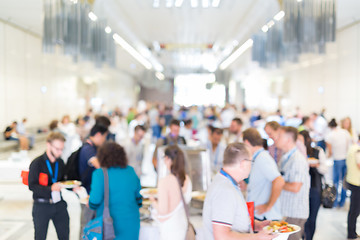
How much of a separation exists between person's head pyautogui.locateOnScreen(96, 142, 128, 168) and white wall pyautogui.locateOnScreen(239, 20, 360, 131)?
11218 millimetres

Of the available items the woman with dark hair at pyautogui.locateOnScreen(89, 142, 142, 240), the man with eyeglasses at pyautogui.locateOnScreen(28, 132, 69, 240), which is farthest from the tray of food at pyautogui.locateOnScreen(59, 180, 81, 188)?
the woman with dark hair at pyautogui.locateOnScreen(89, 142, 142, 240)

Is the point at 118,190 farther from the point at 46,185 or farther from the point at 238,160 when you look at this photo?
the point at 238,160

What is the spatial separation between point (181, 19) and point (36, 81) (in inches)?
298

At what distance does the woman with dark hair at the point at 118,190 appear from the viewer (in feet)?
12.5

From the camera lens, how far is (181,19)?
16.7m

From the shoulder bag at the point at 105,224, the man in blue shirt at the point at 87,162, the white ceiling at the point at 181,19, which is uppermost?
the white ceiling at the point at 181,19

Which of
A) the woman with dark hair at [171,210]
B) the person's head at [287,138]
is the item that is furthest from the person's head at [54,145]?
the person's head at [287,138]

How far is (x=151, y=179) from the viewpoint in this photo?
11266 millimetres

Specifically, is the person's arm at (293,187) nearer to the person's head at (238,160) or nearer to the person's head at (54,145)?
the person's head at (238,160)

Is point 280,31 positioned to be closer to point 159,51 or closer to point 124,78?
point 159,51

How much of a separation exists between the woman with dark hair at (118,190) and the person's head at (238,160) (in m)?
1.38

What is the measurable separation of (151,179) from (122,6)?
21.4 feet

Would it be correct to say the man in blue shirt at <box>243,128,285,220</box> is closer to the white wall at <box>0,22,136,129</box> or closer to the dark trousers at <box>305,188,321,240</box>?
the dark trousers at <box>305,188,321,240</box>

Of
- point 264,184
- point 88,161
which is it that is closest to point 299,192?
point 264,184
